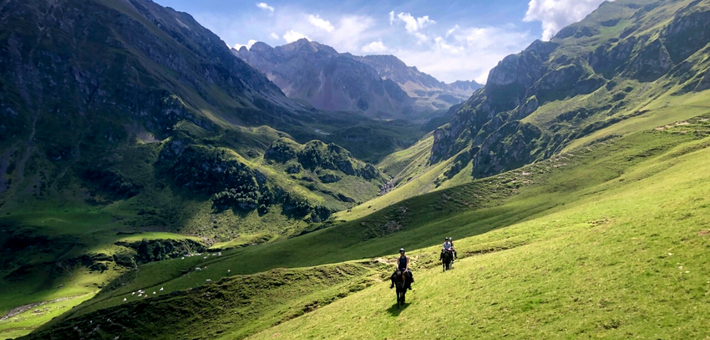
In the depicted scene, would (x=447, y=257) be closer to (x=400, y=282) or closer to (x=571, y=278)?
(x=400, y=282)

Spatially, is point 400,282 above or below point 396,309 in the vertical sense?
above

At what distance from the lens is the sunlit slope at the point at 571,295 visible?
24281 mm

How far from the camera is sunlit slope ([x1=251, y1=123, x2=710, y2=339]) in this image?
956 inches

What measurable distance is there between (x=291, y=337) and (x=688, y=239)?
42870 mm

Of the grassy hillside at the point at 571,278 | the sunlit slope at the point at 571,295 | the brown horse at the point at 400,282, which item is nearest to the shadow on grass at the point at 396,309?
the sunlit slope at the point at 571,295

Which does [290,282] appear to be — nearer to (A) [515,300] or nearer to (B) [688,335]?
(A) [515,300]

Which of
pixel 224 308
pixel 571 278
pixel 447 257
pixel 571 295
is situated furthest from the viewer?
pixel 224 308

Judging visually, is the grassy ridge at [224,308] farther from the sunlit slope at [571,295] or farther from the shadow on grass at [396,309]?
the shadow on grass at [396,309]

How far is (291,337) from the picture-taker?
44.3 meters

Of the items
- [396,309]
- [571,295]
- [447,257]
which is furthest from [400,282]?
[571,295]

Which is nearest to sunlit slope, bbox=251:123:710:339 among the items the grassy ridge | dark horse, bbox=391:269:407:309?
dark horse, bbox=391:269:407:309

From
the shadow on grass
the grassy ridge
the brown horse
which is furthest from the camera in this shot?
the grassy ridge

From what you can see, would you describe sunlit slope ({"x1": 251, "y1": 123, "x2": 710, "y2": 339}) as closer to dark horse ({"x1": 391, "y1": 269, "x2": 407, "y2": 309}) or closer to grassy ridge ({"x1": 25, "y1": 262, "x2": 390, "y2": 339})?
dark horse ({"x1": 391, "y1": 269, "x2": 407, "y2": 309})

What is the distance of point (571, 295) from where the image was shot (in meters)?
29.8
